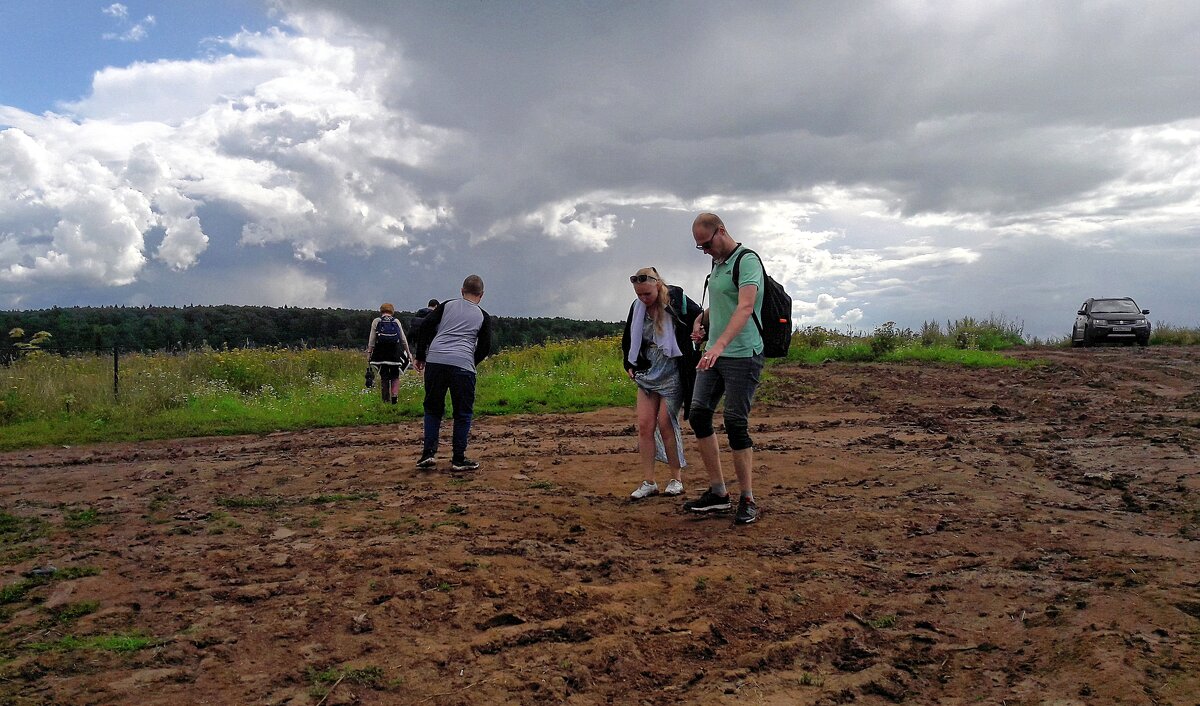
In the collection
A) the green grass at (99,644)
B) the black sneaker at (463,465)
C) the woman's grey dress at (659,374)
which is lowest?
the green grass at (99,644)

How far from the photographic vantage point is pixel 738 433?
5.86 m

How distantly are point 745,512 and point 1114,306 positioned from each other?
27.3m

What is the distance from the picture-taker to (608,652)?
3668mm

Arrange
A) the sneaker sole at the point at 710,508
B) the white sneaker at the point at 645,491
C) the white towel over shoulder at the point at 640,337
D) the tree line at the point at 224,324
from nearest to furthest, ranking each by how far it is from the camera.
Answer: the sneaker sole at the point at 710,508 → the white towel over shoulder at the point at 640,337 → the white sneaker at the point at 645,491 → the tree line at the point at 224,324

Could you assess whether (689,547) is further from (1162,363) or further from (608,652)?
(1162,363)

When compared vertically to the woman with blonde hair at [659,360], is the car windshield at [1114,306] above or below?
above

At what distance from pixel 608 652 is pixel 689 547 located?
71.6 inches

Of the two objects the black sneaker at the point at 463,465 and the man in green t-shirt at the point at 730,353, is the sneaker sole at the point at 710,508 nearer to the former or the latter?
the man in green t-shirt at the point at 730,353

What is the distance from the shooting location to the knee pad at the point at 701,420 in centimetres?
607

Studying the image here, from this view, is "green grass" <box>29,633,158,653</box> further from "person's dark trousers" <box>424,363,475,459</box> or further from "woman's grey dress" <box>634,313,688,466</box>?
"person's dark trousers" <box>424,363,475,459</box>

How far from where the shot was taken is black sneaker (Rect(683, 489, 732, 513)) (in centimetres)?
630

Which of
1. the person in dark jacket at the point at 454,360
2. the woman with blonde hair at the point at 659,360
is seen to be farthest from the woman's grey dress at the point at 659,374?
the person in dark jacket at the point at 454,360

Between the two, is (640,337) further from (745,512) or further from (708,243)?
(745,512)

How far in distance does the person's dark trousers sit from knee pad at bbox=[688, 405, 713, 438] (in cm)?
310
